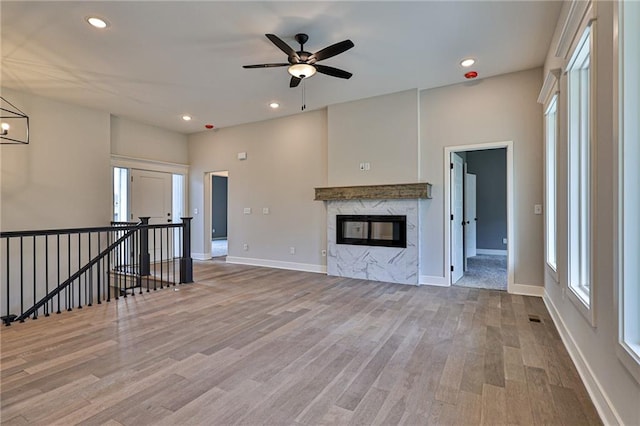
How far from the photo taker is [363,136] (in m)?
5.53

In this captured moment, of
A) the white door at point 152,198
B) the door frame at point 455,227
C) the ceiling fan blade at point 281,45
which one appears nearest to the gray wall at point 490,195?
the door frame at point 455,227

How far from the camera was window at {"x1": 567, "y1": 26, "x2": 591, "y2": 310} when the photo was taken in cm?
250

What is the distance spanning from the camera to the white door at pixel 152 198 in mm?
6930

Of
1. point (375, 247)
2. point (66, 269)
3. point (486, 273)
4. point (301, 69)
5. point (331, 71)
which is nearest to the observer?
point (301, 69)

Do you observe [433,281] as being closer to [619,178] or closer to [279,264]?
[279,264]

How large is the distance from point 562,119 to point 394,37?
189cm

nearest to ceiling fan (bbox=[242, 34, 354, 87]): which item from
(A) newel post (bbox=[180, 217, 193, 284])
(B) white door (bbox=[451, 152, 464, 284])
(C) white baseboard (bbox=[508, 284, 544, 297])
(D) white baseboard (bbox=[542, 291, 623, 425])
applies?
(B) white door (bbox=[451, 152, 464, 284])

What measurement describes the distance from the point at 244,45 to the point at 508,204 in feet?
13.4

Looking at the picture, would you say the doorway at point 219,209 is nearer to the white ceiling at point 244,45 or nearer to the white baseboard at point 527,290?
the white ceiling at point 244,45

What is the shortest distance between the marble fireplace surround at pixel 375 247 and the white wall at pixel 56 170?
4285mm

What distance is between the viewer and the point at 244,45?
3.68 metres

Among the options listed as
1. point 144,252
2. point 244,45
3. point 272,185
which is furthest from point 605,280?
point 144,252

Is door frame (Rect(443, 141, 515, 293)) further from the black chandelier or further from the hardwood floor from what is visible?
the black chandelier

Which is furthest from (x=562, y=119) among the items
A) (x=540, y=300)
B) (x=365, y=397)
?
(x=365, y=397)
